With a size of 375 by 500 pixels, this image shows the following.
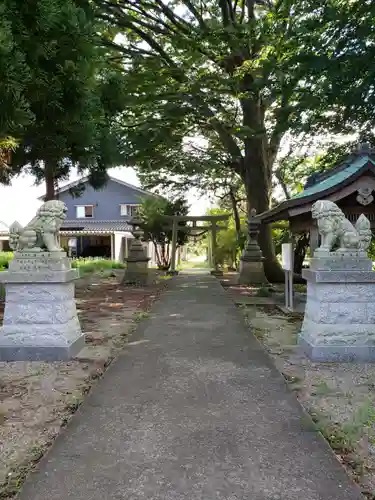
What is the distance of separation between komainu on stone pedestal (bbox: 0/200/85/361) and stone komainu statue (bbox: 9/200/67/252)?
1 cm

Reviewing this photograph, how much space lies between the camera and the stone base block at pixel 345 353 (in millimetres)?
4887

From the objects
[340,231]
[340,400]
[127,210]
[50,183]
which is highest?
[127,210]

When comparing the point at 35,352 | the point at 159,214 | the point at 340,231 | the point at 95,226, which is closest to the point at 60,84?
the point at 35,352

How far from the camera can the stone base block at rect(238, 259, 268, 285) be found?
1499 centimetres

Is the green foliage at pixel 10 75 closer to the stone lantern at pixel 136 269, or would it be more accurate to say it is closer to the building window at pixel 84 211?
the stone lantern at pixel 136 269

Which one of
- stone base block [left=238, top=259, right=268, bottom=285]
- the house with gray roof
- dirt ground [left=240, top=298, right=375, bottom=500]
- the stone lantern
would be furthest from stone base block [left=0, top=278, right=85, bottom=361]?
the house with gray roof

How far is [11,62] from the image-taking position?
435 cm

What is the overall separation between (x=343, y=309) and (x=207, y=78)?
32.5 ft

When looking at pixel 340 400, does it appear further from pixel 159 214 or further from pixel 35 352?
pixel 159 214

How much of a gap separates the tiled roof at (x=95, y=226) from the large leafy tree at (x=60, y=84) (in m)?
19.2

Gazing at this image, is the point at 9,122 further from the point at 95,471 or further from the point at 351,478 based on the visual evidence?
the point at 351,478

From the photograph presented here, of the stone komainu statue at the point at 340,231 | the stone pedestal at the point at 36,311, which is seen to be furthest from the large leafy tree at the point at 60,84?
the stone komainu statue at the point at 340,231

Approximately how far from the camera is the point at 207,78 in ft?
41.9

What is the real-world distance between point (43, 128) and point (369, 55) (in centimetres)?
508
